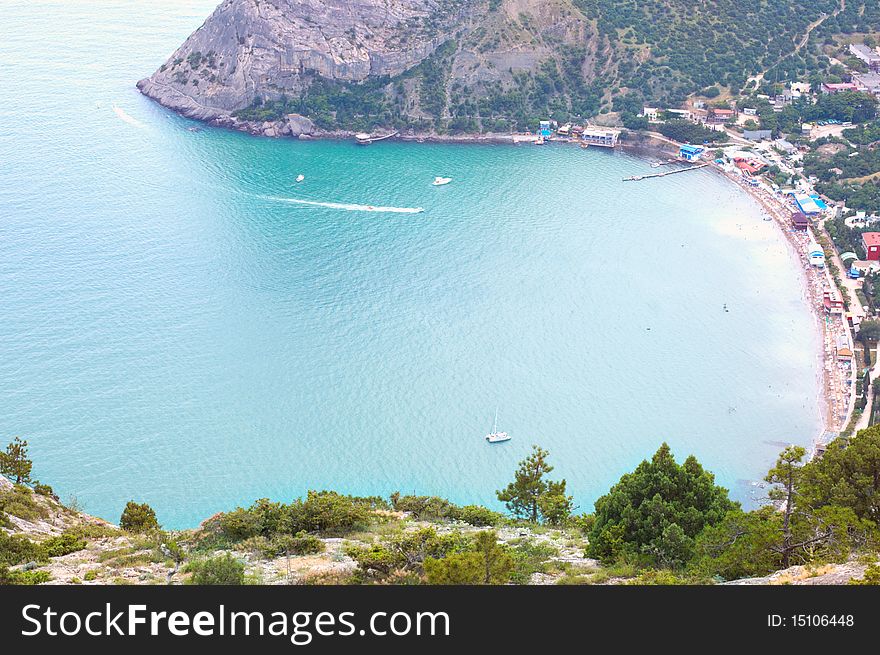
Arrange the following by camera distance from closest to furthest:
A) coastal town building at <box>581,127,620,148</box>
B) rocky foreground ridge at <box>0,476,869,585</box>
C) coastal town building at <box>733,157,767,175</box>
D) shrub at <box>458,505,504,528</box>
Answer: rocky foreground ridge at <box>0,476,869,585</box> → shrub at <box>458,505,504,528</box> → coastal town building at <box>733,157,767,175</box> → coastal town building at <box>581,127,620,148</box>

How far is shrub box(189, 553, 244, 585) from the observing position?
71.3 ft

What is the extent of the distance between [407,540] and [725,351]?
35438mm

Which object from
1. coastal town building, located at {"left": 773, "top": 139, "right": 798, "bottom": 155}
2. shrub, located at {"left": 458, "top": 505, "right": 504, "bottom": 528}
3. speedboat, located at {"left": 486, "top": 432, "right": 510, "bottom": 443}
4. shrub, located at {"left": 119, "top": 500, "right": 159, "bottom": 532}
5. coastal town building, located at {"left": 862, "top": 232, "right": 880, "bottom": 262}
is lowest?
shrub, located at {"left": 119, "top": 500, "right": 159, "bottom": 532}

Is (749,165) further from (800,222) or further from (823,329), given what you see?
(823,329)

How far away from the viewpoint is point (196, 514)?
43.0 meters

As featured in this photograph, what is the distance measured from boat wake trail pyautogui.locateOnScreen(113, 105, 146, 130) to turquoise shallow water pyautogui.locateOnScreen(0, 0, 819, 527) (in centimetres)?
223

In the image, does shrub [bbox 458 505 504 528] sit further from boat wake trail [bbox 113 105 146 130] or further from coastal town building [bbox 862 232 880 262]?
boat wake trail [bbox 113 105 146 130]

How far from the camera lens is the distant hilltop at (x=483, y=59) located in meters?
86.1

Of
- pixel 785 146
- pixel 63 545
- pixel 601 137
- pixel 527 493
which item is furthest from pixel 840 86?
pixel 63 545

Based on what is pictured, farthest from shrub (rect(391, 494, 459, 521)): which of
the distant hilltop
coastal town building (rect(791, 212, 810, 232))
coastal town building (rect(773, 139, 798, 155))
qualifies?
the distant hilltop

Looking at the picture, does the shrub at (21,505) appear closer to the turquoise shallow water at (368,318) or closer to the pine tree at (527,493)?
the turquoise shallow water at (368,318)

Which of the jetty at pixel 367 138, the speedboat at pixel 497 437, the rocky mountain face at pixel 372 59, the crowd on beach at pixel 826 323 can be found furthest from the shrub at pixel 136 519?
the rocky mountain face at pixel 372 59

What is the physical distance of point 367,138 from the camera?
8456 cm

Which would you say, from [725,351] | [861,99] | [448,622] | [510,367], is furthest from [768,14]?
[448,622]
